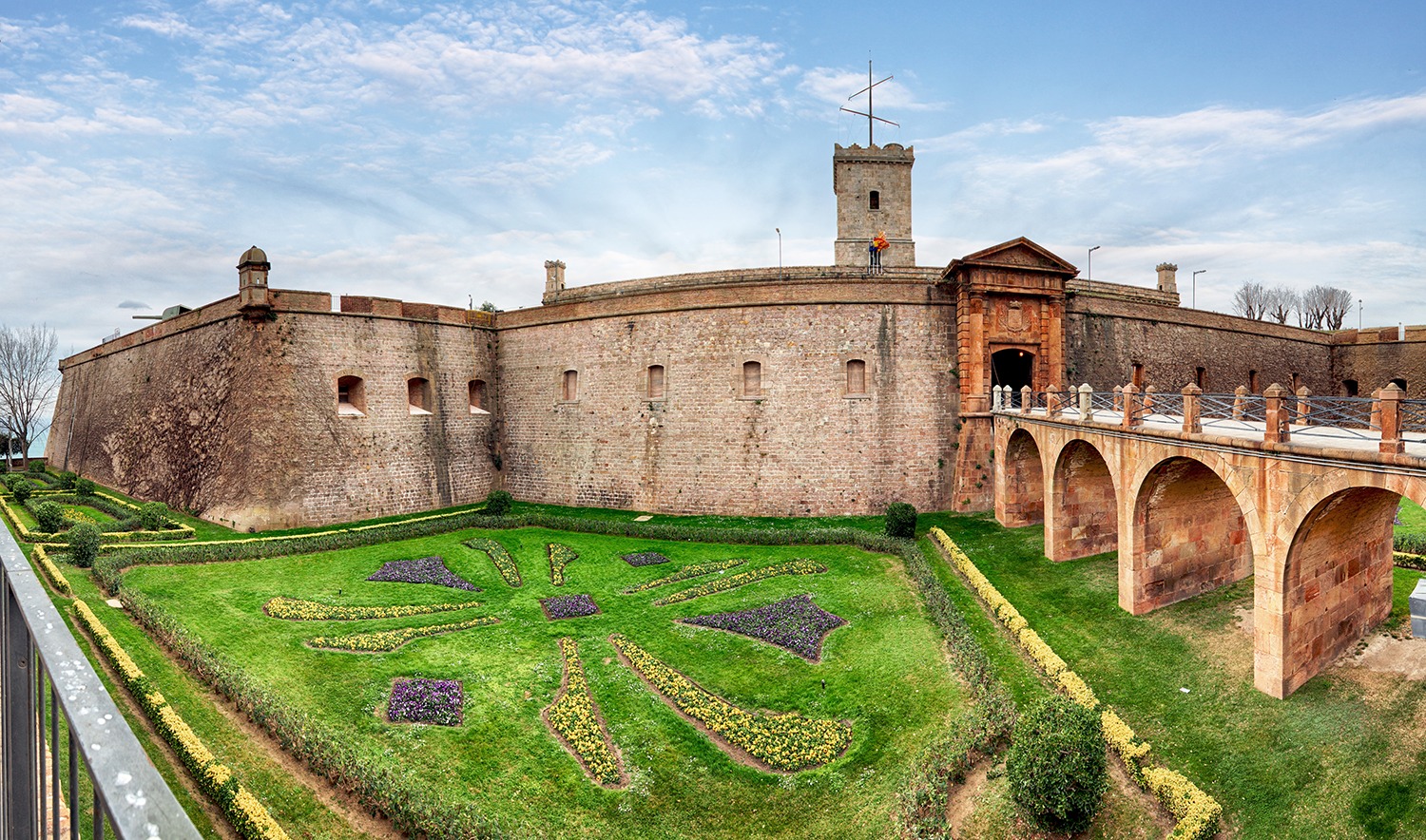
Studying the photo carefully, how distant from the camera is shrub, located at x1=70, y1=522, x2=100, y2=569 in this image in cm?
1631

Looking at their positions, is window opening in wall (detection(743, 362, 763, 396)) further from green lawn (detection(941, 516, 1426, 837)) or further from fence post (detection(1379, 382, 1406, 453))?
fence post (detection(1379, 382, 1406, 453))

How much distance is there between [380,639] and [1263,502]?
14.6 m

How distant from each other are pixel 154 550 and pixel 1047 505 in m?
21.2

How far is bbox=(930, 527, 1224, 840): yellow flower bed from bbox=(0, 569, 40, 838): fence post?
31.4ft

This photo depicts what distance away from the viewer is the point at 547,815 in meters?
9.02

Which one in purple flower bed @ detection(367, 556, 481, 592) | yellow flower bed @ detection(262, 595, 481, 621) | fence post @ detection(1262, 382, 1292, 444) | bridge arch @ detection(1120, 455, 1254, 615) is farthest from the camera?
purple flower bed @ detection(367, 556, 481, 592)

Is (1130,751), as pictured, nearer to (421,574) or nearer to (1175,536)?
(1175,536)

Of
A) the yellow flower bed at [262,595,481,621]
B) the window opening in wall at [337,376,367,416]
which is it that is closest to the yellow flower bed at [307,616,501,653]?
the yellow flower bed at [262,595,481,621]

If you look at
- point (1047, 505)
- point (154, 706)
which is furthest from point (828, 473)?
point (154, 706)

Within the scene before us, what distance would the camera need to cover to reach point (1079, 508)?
685 inches

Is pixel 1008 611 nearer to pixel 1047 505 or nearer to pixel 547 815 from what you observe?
pixel 1047 505

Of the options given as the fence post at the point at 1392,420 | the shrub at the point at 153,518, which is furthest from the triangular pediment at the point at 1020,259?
the shrub at the point at 153,518

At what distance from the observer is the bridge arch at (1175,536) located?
44.5 ft

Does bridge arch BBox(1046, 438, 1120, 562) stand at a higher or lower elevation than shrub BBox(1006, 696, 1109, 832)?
higher
